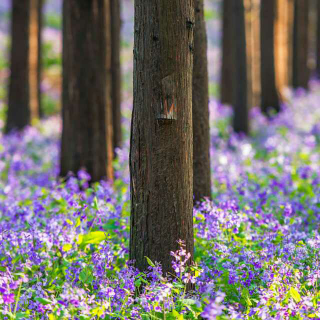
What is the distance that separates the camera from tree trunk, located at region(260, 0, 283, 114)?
1403 centimetres

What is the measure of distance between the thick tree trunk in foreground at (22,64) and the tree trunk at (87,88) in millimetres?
5325

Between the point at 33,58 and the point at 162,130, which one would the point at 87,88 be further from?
the point at 33,58

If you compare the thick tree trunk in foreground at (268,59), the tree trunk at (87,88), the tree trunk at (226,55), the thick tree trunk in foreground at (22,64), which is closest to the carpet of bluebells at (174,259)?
the tree trunk at (87,88)

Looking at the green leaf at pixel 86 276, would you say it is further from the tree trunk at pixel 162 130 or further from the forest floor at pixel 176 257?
the tree trunk at pixel 162 130

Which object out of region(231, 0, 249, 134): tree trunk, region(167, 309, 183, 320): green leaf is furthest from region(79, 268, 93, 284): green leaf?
region(231, 0, 249, 134): tree trunk

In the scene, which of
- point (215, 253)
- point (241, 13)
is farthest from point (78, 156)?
point (241, 13)

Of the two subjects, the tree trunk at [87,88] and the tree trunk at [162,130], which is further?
the tree trunk at [87,88]

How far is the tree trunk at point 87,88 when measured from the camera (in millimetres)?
7172

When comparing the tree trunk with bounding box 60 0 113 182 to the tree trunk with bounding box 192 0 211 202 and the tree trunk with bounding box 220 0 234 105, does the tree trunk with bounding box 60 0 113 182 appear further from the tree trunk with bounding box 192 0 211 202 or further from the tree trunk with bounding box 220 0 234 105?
the tree trunk with bounding box 220 0 234 105

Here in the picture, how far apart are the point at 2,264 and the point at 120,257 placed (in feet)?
3.28

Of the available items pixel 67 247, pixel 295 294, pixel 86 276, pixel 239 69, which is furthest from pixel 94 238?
pixel 239 69

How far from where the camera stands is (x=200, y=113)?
18.0 feet

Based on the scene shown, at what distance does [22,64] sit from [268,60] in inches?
268

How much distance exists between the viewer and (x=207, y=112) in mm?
5578
